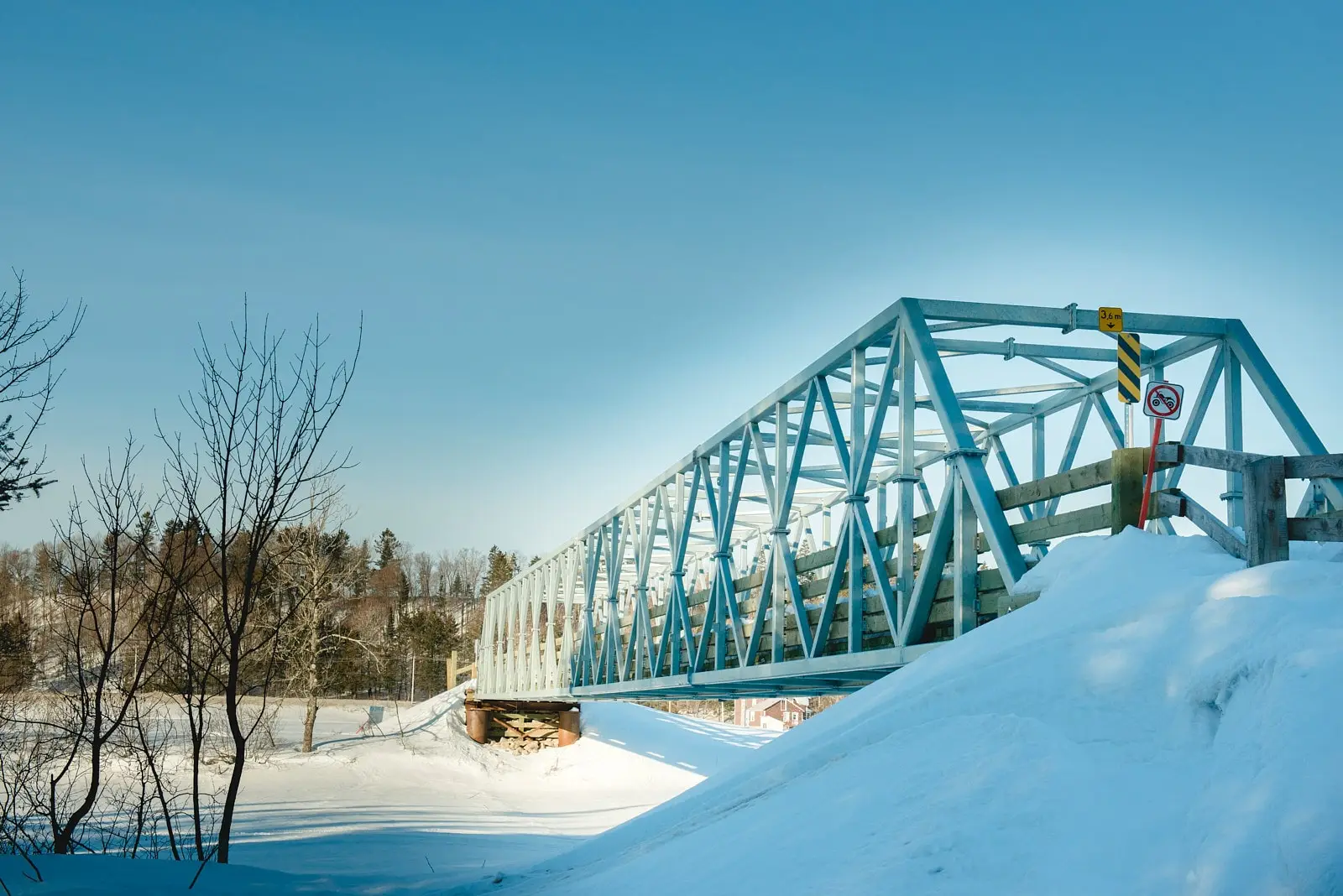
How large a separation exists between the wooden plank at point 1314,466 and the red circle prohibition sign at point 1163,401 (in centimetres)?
290

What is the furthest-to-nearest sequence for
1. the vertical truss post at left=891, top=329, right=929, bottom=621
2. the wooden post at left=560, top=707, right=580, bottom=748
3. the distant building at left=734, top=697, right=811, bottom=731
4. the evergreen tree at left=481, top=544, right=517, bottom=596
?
1. the evergreen tree at left=481, top=544, right=517, bottom=596
2. the distant building at left=734, top=697, right=811, bottom=731
3. the wooden post at left=560, top=707, right=580, bottom=748
4. the vertical truss post at left=891, top=329, right=929, bottom=621

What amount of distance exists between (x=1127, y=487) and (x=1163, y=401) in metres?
1.81

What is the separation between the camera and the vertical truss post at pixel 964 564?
379 inches

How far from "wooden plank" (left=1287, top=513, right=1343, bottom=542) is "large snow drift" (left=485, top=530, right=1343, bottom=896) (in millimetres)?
355

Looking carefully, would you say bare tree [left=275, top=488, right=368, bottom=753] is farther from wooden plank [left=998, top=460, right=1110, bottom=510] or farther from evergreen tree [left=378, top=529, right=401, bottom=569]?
evergreen tree [left=378, top=529, right=401, bottom=569]

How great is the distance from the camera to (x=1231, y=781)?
13.4 ft

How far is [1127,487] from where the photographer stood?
7.68m

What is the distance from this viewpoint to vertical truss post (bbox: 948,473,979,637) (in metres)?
9.62

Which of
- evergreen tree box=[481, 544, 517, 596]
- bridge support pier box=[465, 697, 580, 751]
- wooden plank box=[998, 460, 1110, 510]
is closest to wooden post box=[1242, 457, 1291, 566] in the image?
wooden plank box=[998, 460, 1110, 510]

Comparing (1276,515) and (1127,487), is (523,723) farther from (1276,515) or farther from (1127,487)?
(1276,515)

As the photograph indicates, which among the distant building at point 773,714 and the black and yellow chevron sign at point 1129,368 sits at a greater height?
the black and yellow chevron sign at point 1129,368

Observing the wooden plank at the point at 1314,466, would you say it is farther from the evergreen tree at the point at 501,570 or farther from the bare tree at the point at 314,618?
the evergreen tree at the point at 501,570

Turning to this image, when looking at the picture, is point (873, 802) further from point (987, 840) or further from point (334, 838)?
point (334, 838)

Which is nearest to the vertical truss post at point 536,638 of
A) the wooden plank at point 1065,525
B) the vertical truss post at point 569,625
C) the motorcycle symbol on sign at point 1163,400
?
the vertical truss post at point 569,625
